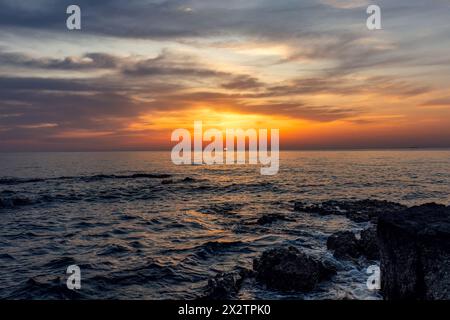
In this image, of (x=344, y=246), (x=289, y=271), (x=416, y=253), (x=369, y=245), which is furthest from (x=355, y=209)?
(x=416, y=253)

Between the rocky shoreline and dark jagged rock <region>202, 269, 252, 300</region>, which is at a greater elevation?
the rocky shoreline

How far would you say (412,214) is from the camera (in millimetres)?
12008

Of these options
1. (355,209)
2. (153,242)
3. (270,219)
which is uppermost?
(355,209)

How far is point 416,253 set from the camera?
35.0 ft

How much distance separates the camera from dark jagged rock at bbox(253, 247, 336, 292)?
1393 cm

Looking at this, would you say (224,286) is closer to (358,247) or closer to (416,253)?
(416,253)

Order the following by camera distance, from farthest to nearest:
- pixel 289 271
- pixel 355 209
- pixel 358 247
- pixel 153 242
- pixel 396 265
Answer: pixel 355 209 < pixel 153 242 < pixel 358 247 < pixel 289 271 < pixel 396 265

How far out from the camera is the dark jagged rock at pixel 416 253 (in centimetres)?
1005

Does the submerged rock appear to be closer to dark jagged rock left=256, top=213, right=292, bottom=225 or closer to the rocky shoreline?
the rocky shoreline

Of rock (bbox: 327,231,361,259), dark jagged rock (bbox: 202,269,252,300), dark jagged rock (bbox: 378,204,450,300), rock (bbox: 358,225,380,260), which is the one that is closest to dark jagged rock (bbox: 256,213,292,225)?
rock (bbox: 327,231,361,259)

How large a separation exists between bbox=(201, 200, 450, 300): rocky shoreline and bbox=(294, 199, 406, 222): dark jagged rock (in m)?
12.3

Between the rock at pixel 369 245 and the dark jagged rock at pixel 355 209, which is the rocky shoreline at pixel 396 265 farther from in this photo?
the dark jagged rock at pixel 355 209

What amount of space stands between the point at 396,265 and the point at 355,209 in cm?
2198

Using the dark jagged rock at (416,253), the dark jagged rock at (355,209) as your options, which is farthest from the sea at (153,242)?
the dark jagged rock at (416,253)
